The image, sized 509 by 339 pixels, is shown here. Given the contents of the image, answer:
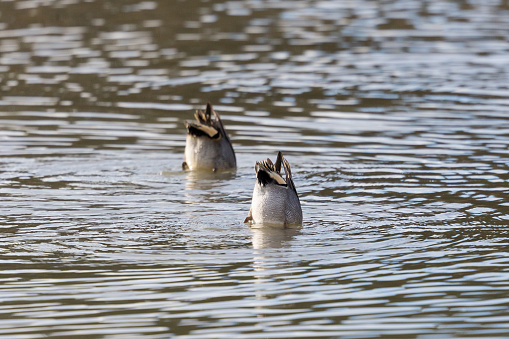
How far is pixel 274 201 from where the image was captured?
9.84 metres

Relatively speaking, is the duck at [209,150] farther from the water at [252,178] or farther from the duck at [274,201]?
the duck at [274,201]

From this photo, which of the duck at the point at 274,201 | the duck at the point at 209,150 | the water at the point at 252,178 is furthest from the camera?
the duck at the point at 209,150

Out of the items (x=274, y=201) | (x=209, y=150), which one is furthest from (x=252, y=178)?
(x=274, y=201)

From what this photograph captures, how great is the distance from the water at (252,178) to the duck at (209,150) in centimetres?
25

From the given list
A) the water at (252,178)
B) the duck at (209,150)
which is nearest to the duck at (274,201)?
the water at (252,178)

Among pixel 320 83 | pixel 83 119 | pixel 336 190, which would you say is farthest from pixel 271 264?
pixel 320 83

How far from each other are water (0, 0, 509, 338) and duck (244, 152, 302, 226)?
0.17 metres

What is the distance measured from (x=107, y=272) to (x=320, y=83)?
11.2m

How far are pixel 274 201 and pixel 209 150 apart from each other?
10.8 feet

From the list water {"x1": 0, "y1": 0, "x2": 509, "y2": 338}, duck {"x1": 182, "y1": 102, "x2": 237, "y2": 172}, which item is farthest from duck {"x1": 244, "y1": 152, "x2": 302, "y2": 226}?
duck {"x1": 182, "y1": 102, "x2": 237, "y2": 172}

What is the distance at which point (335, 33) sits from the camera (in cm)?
2427

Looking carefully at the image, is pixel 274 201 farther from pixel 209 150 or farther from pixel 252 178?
pixel 209 150

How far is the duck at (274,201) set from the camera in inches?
385

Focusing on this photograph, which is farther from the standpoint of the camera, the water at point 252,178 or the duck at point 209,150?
the duck at point 209,150
